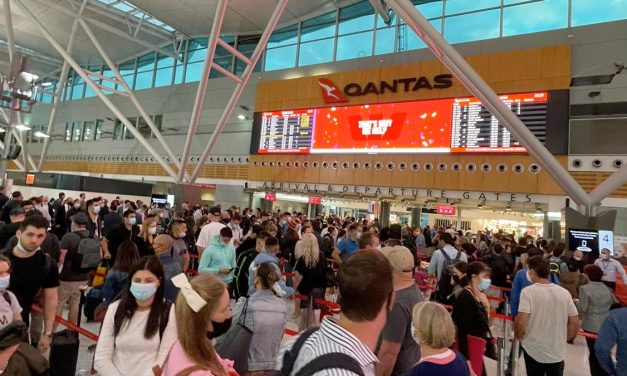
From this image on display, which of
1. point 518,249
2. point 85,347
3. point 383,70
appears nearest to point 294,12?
point 383,70

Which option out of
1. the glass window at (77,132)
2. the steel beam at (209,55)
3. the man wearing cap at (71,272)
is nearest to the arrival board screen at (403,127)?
the steel beam at (209,55)

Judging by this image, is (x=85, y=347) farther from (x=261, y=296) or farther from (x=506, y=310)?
(x=506, y=310)

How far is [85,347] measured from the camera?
4914 mm

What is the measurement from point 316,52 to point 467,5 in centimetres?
787

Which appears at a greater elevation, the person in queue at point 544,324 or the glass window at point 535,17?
the glass window at point 535,17

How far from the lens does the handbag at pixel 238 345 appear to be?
3027mm

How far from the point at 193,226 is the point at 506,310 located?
8.15m

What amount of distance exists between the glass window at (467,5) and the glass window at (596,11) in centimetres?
298

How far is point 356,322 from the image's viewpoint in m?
1.48

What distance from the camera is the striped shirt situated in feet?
4.39

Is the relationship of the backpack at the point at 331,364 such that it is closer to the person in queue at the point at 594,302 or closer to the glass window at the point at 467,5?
the person in queue at the point at 594,302

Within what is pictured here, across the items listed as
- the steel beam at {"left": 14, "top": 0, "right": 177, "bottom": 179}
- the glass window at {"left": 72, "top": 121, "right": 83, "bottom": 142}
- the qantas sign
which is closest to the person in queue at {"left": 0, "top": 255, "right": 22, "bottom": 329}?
the qantas sign

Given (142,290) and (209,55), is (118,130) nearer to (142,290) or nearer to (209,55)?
(209,55)

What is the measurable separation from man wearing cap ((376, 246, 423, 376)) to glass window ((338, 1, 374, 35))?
1893cm
